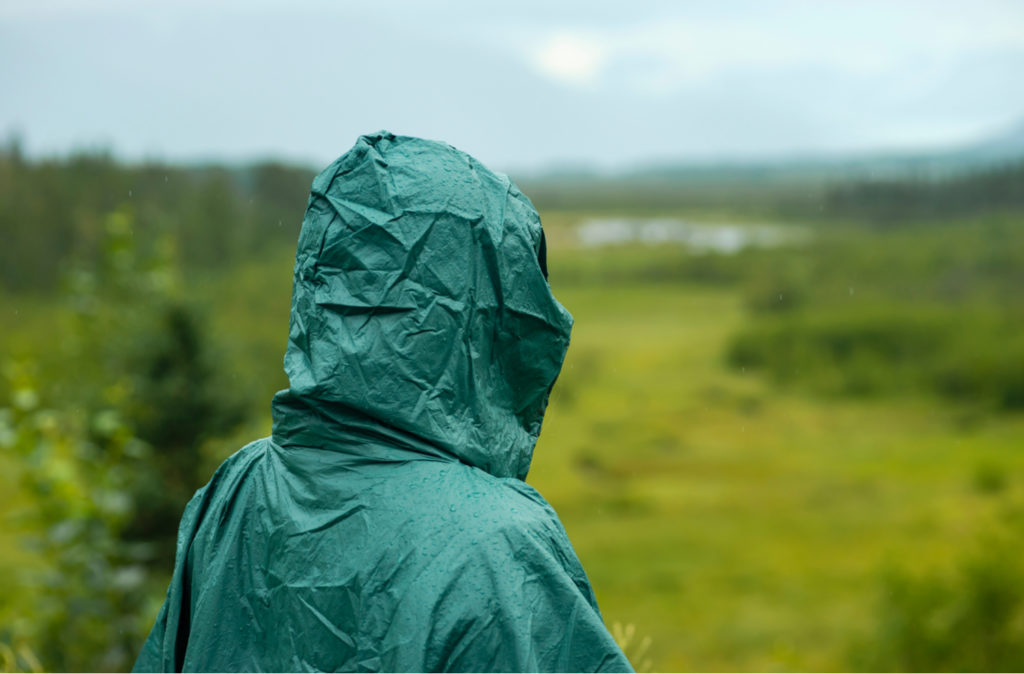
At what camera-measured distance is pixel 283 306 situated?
2434 cm

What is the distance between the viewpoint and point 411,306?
1608 mm

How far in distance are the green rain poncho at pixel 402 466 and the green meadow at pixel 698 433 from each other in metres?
1.92

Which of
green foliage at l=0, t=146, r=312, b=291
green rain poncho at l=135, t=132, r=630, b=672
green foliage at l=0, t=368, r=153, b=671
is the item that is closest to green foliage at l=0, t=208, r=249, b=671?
green foliage at l=0, t=368, r=153, b=671

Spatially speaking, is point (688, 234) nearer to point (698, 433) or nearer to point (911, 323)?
point (911, 323)

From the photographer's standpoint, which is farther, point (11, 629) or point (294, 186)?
point (294, 186)

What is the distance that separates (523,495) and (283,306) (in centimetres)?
2358

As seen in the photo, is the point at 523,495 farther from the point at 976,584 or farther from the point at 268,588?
the point at 976,584

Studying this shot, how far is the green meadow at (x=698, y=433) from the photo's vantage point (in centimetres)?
591

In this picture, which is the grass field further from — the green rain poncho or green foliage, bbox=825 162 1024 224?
green foliage, bbox=825 162 1024 224

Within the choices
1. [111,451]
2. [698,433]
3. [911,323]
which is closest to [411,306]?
[111,451]

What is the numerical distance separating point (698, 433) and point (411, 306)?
1726 inches

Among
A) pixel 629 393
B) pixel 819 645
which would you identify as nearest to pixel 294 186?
pixel 819 645

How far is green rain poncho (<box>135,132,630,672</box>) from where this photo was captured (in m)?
1.49

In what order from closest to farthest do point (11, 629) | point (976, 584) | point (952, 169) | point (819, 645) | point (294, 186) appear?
point (11, 629), point (976, 584), point (294, 186), point (819, 645), point (952, 169)
